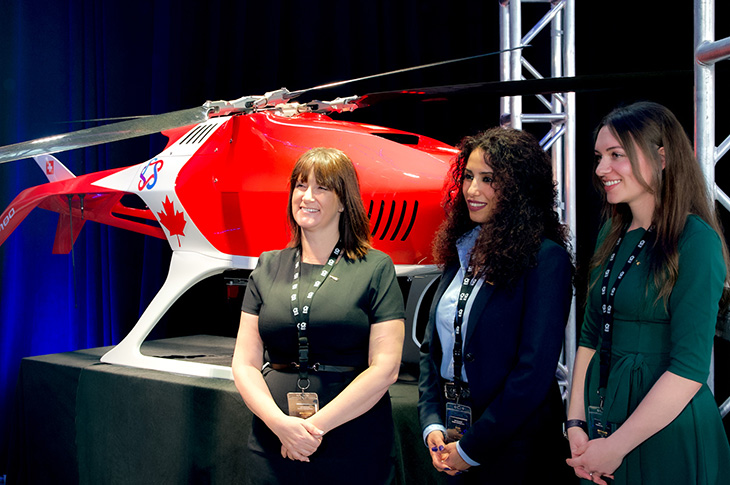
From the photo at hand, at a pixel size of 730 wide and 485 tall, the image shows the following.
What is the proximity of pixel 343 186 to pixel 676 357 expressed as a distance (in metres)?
1.07

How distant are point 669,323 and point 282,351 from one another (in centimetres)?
110

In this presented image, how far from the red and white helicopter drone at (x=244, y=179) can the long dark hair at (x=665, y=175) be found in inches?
48.7

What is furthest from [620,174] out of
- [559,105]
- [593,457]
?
[559,105]

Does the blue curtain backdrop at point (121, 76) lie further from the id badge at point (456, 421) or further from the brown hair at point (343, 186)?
the id badge at point (456, 421)

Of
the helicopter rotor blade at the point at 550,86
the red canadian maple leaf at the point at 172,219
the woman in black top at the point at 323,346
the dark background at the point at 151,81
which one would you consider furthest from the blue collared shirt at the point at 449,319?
the dark background at the point at 151,81

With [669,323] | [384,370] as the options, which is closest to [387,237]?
[384,370]

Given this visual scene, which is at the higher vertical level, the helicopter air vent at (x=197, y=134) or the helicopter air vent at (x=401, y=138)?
the helicopter air vent at (x=197, y=134)

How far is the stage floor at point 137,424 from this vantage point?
9.01 ft

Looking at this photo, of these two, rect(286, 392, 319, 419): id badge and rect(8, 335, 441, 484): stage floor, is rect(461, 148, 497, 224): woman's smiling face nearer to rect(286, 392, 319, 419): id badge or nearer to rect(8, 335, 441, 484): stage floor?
rect(286, 392, 319, 419): id badge

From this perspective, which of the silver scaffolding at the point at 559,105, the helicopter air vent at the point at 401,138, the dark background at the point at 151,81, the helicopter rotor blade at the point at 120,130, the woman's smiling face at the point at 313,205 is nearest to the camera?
the woman's smiling face at the point at 313,205

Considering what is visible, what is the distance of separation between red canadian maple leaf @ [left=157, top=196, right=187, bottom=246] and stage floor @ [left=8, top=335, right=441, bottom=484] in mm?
729

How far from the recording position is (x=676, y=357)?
1.47 m

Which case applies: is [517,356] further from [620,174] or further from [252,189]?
[252,189]

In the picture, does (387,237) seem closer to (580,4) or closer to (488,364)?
(488,364)
